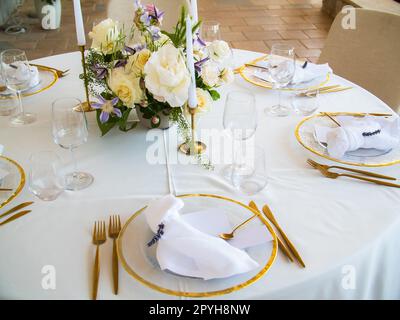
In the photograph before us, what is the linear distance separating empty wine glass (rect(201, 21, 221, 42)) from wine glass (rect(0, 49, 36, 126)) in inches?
24.4

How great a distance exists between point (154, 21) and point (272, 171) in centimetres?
54

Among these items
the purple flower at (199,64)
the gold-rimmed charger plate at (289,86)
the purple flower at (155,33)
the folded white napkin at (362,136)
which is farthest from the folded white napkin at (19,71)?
the folded white napkin at (362,136)

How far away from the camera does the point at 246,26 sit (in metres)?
5.00

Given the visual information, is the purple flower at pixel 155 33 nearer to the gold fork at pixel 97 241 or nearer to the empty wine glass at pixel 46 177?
the empty wine glass at pixel 46 177

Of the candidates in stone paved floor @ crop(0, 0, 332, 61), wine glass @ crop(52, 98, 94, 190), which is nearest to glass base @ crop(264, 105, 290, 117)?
wine glass @ crop(52, 98, 94, 190)

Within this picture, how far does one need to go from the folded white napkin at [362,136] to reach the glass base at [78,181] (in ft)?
2.21

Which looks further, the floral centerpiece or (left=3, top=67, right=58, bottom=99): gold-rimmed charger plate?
(left=3, top=67, right=58, bottom=99): gold-rimmed charger plate

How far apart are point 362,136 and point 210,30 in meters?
0.66

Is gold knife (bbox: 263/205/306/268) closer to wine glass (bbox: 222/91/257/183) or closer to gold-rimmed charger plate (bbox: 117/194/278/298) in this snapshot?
gold-rimmed charger plate (bbox: 117/194/278/298)

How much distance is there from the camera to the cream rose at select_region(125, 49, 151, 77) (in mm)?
1219

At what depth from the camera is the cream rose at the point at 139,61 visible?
122cm

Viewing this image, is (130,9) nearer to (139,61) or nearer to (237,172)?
(139,61)

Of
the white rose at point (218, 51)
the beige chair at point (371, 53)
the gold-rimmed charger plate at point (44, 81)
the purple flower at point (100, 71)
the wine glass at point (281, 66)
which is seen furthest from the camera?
the beige chair at point (371, 53)

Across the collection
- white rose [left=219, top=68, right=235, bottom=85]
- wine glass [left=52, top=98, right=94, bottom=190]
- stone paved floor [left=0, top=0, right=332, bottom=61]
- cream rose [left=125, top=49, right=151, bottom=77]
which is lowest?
stone paved floor [left=0, top=0, right=332, bottom=61]
